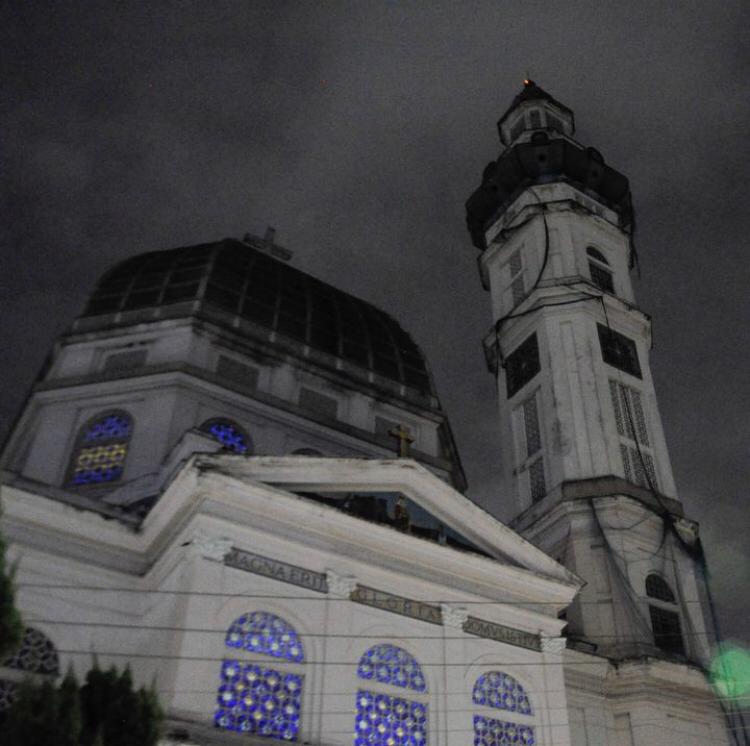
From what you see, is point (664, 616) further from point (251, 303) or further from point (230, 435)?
point (251, 303)

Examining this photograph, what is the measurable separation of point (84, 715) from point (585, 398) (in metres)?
19.5

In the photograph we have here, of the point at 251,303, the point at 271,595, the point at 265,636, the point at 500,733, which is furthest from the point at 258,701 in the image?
the point at 251,303

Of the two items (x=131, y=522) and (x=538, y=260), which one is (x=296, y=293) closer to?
(x=538, y=260)

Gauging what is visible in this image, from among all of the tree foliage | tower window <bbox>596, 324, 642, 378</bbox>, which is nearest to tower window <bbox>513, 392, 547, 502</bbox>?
tower window <bbox>596, 324, 642, 378</bbox>

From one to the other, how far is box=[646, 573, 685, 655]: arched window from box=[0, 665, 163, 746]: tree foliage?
51.9 feet

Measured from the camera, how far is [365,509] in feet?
59.1

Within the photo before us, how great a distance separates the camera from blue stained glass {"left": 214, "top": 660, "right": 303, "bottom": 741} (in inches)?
561

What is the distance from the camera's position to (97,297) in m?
28.8

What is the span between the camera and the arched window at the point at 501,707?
1658cm

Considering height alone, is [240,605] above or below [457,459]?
below

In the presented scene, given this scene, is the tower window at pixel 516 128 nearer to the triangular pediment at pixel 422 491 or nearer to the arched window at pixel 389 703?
the triangular pediment at pixel 422 491

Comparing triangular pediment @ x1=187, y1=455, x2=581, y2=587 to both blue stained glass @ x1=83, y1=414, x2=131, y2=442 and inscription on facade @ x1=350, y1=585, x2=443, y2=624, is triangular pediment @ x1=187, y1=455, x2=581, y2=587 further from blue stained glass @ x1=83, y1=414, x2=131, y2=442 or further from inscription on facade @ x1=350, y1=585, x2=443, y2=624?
blue stained glass @ x1=83, y1=414, x2=131, y2=442

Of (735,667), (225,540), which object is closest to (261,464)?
(225,540)

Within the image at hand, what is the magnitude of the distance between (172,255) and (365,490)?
1630 cm
